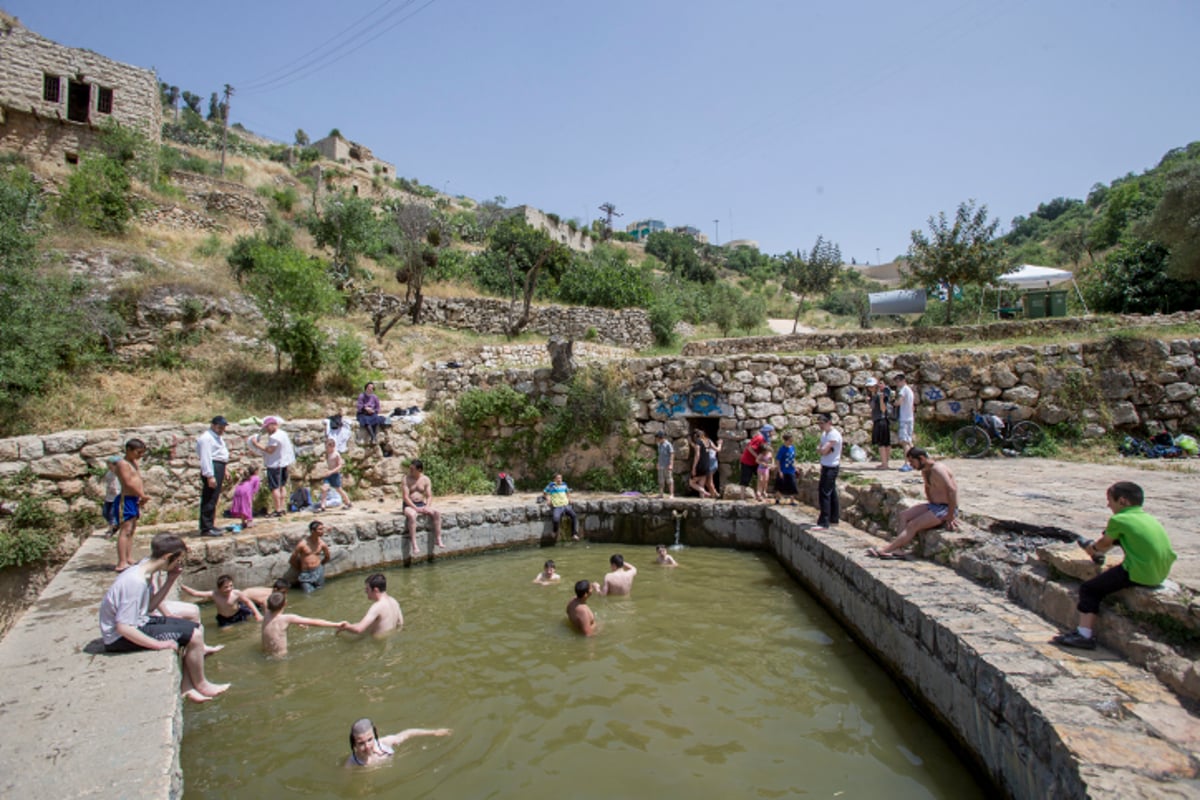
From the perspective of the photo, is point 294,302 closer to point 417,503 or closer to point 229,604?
point 417,503

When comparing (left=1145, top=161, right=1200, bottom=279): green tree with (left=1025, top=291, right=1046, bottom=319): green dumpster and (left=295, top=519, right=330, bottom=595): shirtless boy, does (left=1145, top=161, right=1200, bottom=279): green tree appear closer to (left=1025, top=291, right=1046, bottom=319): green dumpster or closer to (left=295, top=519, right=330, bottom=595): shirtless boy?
(left=1025, top=291, right=1046, bottom=319): green dumpster

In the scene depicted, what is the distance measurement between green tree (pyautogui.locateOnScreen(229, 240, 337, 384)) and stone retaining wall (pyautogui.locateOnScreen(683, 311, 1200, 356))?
31.0ft

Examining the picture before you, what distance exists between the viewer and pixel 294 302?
45.6 ft

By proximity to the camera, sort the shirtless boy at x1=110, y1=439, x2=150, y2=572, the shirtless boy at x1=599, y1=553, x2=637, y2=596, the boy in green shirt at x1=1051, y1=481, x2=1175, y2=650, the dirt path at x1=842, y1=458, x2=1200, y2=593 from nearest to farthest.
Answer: the boy in green shirt at x1=1051, y1=481, x2=1175, y2=650
the dirt path at x1=842, y1=458, x2=1200, y2=593
the shirtless boy at x1=110, y1=439, x2=150, y2=572
the shirtless boy at x1=599, y1=553, x2=637, y2=596

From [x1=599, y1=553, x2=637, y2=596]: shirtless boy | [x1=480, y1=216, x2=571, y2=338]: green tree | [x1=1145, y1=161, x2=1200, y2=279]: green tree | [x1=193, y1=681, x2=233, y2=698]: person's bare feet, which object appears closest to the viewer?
[x1=193, y1=681, x2=233, y2=698]: person's bare feet

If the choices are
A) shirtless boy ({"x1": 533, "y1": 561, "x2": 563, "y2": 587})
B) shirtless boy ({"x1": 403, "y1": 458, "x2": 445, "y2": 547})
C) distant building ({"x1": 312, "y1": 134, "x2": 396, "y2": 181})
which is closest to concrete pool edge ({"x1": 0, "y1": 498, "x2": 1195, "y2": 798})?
shirtless boy ({"x1": 533, "y1": 561, "x2": 563, "y2": 587})

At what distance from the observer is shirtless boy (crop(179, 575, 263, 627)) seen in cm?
679

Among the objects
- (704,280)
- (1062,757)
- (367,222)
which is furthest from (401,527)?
(704,280)

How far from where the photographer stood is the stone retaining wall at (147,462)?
8422 millimetres

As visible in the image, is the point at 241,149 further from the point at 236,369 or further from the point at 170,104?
the point at 236,369

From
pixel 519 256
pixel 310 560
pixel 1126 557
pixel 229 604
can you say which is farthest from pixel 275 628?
pixel 519 256

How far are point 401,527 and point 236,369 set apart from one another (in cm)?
732

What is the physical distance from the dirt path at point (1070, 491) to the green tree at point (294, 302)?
11789 mm

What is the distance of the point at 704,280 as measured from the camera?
4775 centimetres
